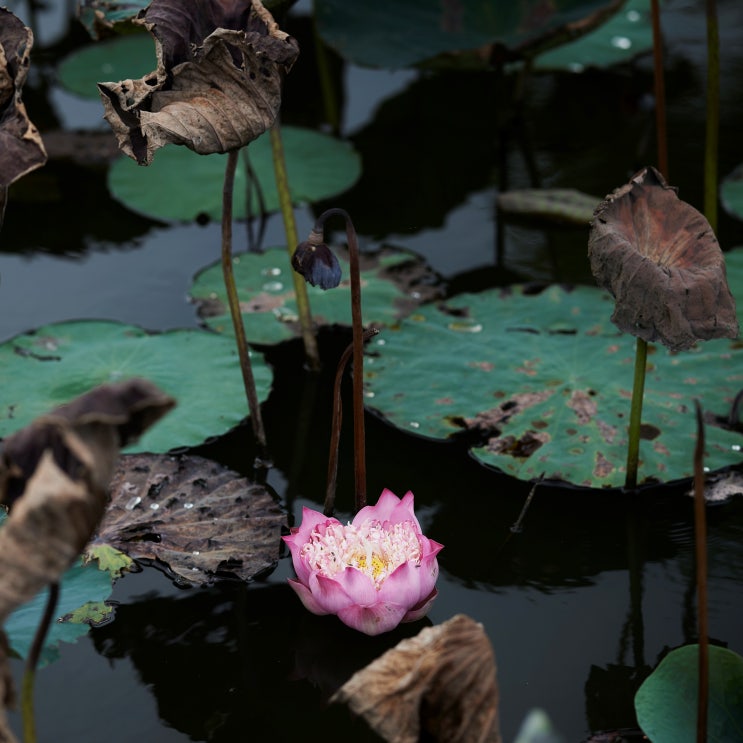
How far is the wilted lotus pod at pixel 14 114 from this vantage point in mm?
1428

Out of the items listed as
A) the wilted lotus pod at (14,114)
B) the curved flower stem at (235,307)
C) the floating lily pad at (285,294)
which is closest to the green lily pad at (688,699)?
the curved flower stem at (235,307)

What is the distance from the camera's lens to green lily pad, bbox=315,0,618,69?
3.31 m

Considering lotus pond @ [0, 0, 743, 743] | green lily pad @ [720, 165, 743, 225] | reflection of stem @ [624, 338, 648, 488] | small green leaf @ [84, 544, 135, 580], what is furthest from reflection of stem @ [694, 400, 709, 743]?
green lily pad @ [720, 165, 743, 225]

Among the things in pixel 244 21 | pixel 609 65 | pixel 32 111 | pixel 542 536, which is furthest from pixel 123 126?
pixel 609 65

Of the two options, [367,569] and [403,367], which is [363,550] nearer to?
[367,569]

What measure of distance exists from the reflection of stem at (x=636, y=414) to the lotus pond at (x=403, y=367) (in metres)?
0.04

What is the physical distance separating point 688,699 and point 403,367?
1.05 metres

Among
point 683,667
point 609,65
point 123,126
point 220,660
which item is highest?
point 123,126

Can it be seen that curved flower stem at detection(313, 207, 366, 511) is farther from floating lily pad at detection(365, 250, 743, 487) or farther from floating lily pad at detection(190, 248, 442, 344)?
floating lily pad at detection(190, 248, 442, 344)

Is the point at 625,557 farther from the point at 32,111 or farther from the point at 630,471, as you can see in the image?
the point at 32,111

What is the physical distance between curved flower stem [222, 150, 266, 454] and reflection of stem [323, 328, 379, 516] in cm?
26

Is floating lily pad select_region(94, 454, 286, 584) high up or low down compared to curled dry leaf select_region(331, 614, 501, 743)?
down

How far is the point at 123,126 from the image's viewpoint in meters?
1.67

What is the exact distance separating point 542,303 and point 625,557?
805 millimetres
